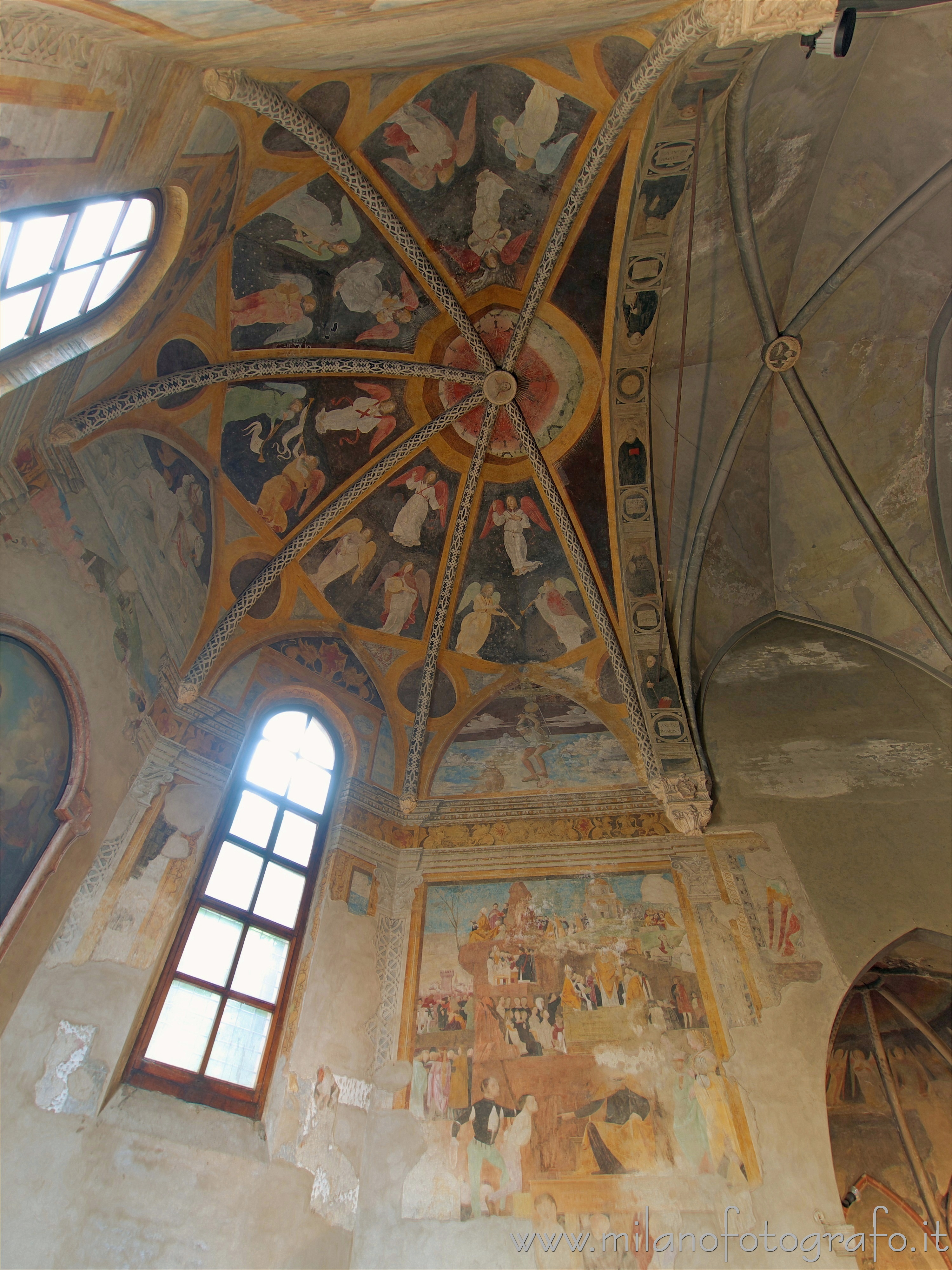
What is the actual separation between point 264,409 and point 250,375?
2.15 ft

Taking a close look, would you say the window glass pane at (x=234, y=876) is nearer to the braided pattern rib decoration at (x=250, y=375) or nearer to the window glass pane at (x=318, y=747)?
the window glass pane at (x=318, y=747)

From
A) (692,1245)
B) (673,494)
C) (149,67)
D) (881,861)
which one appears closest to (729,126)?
(673,494)

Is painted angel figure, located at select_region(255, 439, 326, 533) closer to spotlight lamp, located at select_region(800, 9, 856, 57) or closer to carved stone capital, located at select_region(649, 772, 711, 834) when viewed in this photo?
carved stone capital, located at select_region(649, 772, 711, 834)

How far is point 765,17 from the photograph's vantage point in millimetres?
5520

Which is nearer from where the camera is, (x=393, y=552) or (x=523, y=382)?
(x=523, y=382)

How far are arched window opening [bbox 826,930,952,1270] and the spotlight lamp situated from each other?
9.67 metres

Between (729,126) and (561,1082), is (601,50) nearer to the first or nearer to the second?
(729,126)

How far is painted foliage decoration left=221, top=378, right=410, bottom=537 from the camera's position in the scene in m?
10.3

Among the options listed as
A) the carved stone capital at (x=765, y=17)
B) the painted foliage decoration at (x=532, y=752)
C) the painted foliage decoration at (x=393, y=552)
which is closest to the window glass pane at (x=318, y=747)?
the painted foliage decoration at (x=532, y=752)

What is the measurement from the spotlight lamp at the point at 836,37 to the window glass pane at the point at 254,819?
28.1 feet

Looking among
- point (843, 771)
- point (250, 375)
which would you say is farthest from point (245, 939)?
point (843, 771)

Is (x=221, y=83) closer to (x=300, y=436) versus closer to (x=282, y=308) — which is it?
(x=282, y=308)

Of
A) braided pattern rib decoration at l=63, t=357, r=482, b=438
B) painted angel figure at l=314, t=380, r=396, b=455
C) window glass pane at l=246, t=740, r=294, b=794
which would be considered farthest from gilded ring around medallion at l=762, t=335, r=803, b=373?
window glass pane at l=246, t=740, r=294, b=794

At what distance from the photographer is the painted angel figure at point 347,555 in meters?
11.2
